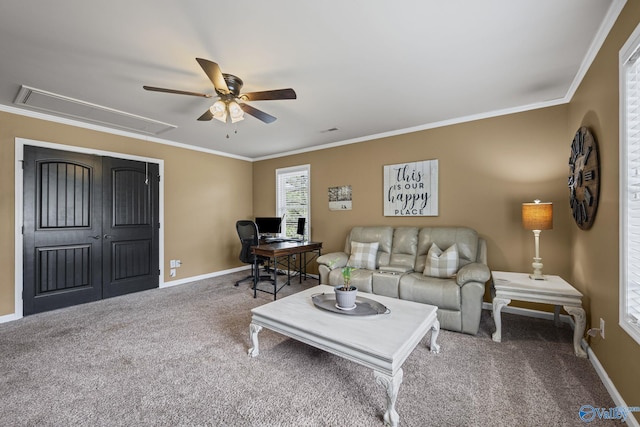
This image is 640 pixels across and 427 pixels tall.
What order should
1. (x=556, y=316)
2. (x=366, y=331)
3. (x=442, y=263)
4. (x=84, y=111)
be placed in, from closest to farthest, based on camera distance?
(x=366, y=331) → (x=556, y=316) → (x=442, y=263) → (x=84, y=111)

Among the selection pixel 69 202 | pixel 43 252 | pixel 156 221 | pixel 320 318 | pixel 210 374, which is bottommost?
pixel 210 374

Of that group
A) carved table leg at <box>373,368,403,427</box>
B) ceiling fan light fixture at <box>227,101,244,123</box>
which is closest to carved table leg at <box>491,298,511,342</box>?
carved table leg at <box>373,368,403,427</box>

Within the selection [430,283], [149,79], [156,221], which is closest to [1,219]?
[156,221]

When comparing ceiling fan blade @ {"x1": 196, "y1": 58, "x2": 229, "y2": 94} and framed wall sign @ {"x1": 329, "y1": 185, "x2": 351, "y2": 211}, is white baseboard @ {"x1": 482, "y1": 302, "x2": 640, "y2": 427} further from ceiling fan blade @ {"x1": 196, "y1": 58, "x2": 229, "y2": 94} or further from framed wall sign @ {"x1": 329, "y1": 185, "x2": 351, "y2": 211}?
ceiling fan blade @ {"x1": 196, "y1": 58, "x2": 229, "y2": 94}

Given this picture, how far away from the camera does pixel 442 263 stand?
A: 121 inches

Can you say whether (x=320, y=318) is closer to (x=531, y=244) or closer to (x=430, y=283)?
(x=430, y=283)

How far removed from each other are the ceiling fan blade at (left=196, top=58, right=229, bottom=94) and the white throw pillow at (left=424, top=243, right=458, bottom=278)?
2814 mm

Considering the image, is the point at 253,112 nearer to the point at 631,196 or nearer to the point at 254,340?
the point at 254,340

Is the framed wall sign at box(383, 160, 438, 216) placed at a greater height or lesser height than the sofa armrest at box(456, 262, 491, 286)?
greater

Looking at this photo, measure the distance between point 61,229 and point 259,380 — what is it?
11.3ft

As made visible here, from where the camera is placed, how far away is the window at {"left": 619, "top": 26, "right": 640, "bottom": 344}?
1522 millimetres

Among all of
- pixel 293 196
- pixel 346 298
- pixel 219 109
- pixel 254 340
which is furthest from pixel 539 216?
pixel 293 196

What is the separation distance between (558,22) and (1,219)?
5.65m

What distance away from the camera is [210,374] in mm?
2031
